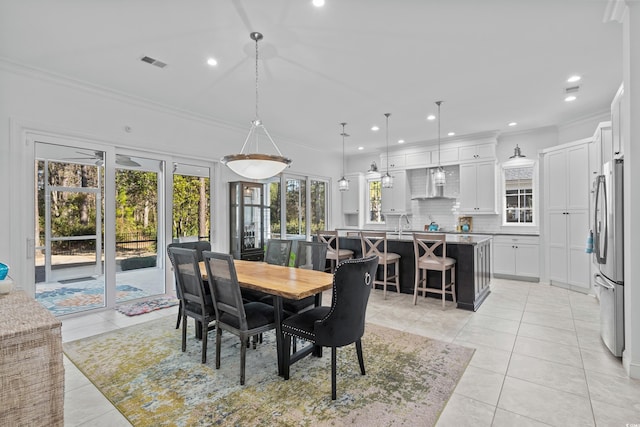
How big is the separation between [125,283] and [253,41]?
15.4 ft

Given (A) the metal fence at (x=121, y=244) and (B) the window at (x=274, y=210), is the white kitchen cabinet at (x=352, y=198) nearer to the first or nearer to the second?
(B) the window at (x=274, y=210)

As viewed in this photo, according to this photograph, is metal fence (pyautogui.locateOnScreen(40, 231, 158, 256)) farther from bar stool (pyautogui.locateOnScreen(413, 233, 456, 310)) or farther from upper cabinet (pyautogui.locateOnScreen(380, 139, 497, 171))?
upper cabinet (pyautogui.locateOnScreen(380, 139, 497, 171))

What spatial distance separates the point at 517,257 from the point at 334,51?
5076 mm

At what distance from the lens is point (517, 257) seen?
586 cm

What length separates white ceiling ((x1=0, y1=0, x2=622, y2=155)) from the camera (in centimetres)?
249

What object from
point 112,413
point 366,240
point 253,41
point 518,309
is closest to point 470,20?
point 253,41

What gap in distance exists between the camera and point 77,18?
258cm

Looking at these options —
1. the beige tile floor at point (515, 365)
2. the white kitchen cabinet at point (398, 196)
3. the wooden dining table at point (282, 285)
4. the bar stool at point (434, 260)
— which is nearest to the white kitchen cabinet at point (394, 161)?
the white kitchen cabinet at point (398, 196)

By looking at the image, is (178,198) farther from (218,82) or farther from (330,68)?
(330,68)

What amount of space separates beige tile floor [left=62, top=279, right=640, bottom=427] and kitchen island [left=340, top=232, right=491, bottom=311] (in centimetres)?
21

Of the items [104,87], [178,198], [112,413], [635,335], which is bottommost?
[112,413]

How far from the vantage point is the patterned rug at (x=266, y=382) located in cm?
202

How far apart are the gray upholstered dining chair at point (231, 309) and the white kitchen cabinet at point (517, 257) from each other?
5103 mm

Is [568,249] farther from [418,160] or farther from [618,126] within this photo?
[418,160]
